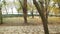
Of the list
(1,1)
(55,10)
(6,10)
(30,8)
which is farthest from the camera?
(6,10)

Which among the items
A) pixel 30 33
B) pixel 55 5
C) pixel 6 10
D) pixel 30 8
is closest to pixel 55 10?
pixel 55 5

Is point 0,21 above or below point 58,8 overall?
below

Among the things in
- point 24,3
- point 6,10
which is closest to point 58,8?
point 24,3

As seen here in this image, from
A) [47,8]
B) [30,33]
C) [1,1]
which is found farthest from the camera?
[1,1]

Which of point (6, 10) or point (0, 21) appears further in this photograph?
point (6, 10)

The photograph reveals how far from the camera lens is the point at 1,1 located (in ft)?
85.7

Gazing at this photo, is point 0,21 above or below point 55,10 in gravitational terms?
below

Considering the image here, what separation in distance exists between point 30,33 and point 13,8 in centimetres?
3614

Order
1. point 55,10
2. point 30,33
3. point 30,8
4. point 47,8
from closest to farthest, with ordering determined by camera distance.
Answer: point 30,33 < point 55,10 < point 47,8 < point 30,8

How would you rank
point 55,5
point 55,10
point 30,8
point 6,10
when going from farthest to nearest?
point 6,10
point 30,8
point 55,5
point 55,10

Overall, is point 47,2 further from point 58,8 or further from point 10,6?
point 10,6

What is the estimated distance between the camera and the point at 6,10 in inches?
1907

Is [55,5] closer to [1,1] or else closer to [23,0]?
[23,0]

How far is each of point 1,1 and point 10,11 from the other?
2396 centimetres
